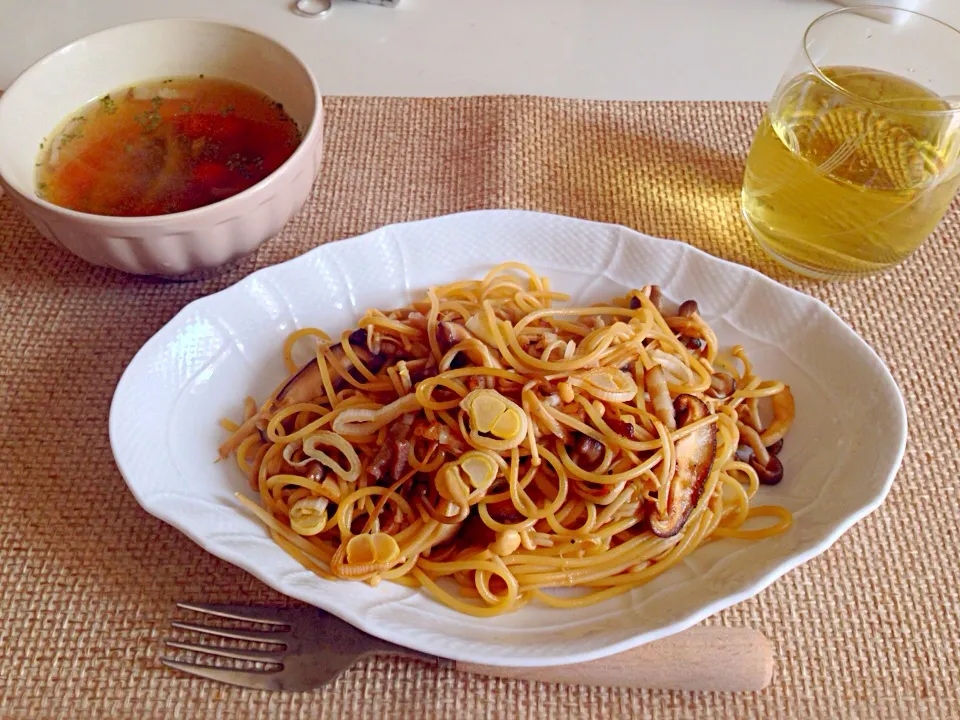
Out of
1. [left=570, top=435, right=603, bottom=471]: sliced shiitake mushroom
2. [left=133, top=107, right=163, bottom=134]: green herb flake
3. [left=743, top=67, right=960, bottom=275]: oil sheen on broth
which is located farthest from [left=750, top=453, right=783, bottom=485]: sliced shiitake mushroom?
[left=133, top=107, right=163, bottom=134]: green herb flake

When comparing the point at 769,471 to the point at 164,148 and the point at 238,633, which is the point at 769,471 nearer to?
the point at 238,633

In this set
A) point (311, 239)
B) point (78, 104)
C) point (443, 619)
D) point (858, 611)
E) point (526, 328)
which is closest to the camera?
point (443, 619)

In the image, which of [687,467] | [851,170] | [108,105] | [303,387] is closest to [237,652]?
[303,387]

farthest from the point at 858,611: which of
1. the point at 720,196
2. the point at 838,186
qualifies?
the point at 720,196

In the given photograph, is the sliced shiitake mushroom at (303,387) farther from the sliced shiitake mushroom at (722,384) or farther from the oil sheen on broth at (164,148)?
the sliced shiitake mushroom at (722,384)

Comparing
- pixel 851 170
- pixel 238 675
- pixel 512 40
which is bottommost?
pixel 238 675

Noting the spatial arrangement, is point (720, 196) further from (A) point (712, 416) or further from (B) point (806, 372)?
(A) point (712, 416)
